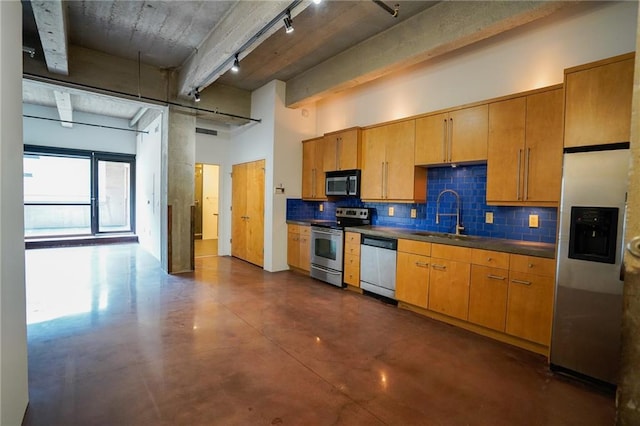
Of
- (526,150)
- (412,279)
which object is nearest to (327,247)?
(412,279)

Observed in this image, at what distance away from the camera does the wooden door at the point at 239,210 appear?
6633 millimetres

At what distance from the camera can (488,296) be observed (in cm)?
305

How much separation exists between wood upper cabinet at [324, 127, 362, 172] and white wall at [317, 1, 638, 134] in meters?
0.43

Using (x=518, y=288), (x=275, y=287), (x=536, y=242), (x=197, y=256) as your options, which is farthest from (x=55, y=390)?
(x=197, y=256)

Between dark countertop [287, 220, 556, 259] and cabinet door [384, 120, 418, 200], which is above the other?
cabinet door [384, 120, 418, 200]

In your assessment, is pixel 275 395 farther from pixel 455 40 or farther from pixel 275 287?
pixel 455 40

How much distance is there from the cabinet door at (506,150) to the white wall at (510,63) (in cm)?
38

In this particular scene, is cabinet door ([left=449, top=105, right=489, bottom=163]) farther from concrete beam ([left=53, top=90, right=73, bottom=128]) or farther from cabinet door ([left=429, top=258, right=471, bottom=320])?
concrete beam ([left=53, top=90, right=73, bottom=128])

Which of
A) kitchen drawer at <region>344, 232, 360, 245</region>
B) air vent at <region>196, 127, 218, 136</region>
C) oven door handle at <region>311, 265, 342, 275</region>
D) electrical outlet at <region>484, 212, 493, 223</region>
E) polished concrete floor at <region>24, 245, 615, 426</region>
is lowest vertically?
polished concrete floor at <region>24, 245, 615, 426</region>

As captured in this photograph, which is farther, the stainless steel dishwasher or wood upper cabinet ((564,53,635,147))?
the stainless steel dishwasher

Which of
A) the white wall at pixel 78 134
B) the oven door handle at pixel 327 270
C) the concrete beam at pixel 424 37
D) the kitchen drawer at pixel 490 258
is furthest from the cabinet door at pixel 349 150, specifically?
the white wall at pixel 78 134

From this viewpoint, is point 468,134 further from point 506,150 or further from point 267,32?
point 267,32

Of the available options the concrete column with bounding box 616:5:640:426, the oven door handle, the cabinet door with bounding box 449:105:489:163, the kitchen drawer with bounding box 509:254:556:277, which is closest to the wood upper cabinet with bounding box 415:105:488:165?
the cabinet door with bounding box 449:105:489:163

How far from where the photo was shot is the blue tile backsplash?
3.21 metres
